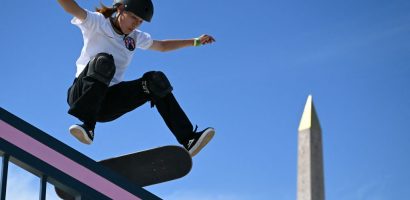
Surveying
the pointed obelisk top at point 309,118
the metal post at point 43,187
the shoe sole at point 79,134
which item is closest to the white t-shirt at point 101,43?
the shoe sole at point 79,134

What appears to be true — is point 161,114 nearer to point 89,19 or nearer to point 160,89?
point 160,89

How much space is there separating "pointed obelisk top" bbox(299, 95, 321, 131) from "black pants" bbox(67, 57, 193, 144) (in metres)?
7.97

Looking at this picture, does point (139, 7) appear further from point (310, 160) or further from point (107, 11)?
point (310, 160)

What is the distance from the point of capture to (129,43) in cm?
525

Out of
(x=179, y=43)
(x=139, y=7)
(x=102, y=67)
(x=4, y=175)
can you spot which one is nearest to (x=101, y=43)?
(x=139, y=7)

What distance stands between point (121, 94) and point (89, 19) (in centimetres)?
50

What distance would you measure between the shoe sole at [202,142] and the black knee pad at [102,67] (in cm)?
73

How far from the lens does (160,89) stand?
500 centimetres

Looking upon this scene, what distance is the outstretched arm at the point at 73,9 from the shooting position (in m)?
4.89

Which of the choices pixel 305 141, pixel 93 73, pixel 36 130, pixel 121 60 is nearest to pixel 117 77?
pixel 121 60

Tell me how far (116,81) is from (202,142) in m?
0.66

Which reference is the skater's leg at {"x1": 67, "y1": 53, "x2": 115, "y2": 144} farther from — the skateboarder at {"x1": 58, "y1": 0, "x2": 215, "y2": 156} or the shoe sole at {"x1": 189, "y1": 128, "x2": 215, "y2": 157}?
the shoe sole at {"x1": 189, "y1": 128, "x2": 215, "y2": 157}

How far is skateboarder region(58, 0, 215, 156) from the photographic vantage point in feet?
15.7

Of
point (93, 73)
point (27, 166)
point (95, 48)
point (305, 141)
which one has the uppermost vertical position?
point (305, 141)
